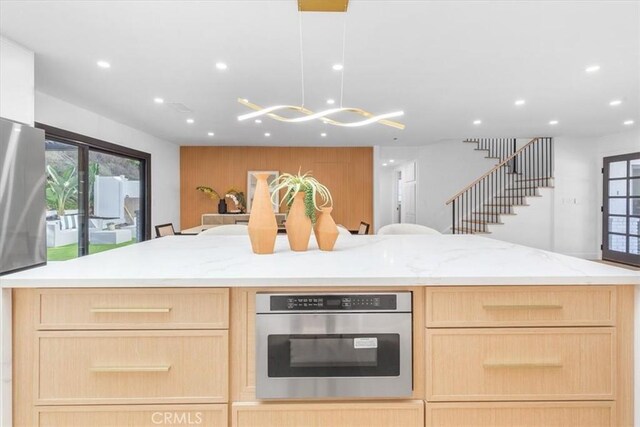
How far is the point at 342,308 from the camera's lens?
1160 millimetres

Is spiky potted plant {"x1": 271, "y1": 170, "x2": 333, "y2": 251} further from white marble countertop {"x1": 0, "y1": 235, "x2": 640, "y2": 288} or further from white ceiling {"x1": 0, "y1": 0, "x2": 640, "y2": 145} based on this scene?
white ceiling {"x1": 0, "y1": 0, "x2": 640, "y2": 145}

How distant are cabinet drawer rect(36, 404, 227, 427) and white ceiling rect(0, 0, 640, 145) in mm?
2221

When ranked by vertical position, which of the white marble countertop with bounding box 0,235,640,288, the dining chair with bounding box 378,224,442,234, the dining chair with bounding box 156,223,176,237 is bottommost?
the dining chair with bounding box 156,223,176,237

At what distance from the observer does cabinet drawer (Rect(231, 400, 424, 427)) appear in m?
1.16

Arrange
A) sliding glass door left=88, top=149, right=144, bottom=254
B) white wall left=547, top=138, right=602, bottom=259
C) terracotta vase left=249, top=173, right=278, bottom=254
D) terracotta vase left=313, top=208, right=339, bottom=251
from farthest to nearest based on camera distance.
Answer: white wall left=547, top=138, right=602, bottom=259
sliding glass door left=88, top=149, right=144, bottom=254
terracotta vase left=313, top=208, right=339, bottom=251
terracotta vase left=249, top=173, right=278, bottom=254

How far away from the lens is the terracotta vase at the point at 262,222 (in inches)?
61.9

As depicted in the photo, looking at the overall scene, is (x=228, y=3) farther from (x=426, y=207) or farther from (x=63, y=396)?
(x=426, y=207)

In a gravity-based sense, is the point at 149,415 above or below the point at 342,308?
below

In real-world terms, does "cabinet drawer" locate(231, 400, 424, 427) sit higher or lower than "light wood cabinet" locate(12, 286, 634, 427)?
lower

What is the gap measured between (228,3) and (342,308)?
2.03 m

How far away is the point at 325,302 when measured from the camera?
1.16 meters

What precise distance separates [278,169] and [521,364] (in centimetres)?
712

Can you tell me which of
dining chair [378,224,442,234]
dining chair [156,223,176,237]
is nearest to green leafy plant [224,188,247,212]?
dining chair [156,223,176,237]

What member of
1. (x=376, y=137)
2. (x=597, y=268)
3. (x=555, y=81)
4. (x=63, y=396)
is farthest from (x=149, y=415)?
(x=376, y=137)
